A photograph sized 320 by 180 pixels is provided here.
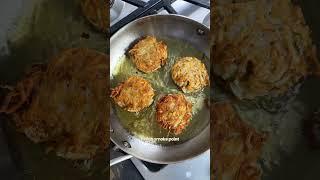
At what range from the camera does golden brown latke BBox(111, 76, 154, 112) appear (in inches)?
48.6

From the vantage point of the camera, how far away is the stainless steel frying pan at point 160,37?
124cm

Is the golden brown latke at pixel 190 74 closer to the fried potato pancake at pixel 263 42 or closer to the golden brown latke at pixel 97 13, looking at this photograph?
the fried potato pancake at pixel 263 42

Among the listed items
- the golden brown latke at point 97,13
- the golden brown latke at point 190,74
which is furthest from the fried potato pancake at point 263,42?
the golden brown latke at point 97,13

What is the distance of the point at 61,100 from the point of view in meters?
1.29

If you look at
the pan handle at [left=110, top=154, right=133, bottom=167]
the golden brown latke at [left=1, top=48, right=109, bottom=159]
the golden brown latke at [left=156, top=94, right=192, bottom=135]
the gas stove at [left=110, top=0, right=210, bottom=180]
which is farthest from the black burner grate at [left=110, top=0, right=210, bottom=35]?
the pan handle at [left=110, top=154, right=133, bottom=167]

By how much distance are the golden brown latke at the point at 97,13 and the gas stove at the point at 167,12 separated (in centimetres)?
2

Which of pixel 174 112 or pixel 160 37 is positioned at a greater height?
pixel 160 37

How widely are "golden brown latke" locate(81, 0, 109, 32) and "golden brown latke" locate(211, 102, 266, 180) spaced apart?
374mm

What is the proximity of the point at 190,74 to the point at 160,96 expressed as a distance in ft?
0.32

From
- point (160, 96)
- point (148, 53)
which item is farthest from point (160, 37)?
point (160, 96)

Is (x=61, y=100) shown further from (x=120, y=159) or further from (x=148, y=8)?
(x=148, y=8)

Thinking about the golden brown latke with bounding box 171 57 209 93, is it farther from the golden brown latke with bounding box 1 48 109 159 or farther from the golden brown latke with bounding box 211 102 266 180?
the golden brown latke with bounding box 1 48 109 159

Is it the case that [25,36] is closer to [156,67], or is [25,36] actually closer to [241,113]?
[156,67]

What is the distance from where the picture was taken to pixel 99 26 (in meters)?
1.27
